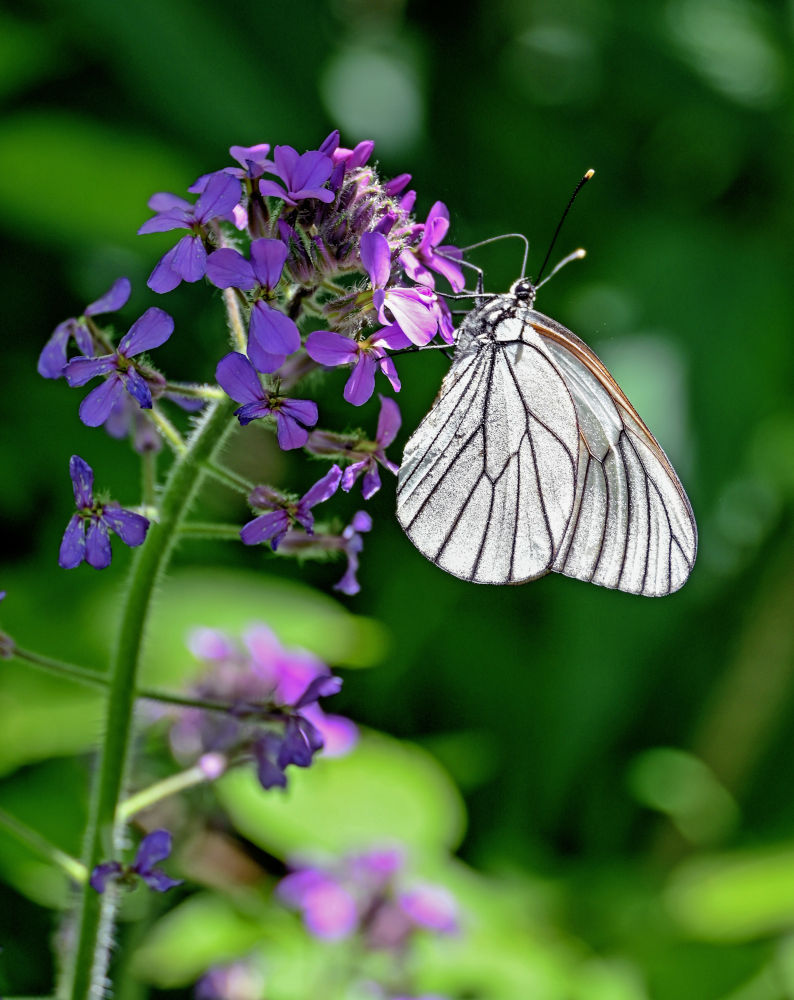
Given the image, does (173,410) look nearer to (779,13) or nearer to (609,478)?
(609,478)

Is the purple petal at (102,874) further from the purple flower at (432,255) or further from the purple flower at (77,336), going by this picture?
the purple flower at (432,255)

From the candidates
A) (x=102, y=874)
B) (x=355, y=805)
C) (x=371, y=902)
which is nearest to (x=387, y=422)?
(x=102, y=874)

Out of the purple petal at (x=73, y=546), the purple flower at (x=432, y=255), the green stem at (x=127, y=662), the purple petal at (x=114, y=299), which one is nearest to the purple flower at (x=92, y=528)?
the purple petal at (x=73, y=546)

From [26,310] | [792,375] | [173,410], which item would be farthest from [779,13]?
[26,310]

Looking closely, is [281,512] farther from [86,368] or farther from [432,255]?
[432,255]

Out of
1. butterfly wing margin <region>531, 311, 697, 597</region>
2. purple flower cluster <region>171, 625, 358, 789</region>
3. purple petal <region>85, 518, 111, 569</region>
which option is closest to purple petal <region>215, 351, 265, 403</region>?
purple petal <region>85, 518, 111, 569</region>

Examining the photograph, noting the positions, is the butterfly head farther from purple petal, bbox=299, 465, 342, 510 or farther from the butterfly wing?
purple petal, bbox=299, 465, 342, 510
